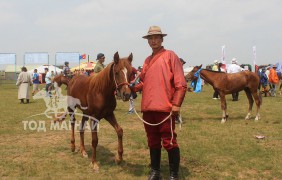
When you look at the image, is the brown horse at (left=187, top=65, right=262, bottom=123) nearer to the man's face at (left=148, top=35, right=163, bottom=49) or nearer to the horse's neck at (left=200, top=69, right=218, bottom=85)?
the horse's neck at (left=200, top=69, right=218, bottom=85)

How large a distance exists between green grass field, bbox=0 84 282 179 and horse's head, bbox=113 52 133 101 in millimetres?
1515

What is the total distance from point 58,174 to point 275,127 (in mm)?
6960

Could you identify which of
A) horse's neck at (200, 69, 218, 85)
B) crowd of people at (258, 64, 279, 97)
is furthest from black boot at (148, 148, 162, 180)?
crowd of people at (258, 64, 279, 97)

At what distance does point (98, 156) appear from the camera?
650 cm

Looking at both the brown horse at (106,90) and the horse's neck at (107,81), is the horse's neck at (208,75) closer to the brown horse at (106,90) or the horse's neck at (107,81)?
the brown horse at (106,90)

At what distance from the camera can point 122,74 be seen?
15.9 feet

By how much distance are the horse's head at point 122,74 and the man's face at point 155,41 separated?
1.61 feet

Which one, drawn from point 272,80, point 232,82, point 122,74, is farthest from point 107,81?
point 272,80

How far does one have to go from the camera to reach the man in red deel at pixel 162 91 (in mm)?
4480

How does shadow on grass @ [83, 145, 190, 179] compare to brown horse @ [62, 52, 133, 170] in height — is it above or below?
below

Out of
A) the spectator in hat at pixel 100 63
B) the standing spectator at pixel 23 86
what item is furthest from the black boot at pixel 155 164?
the standing spectator at pixel 23 86

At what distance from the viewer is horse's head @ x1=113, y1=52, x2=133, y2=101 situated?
4.73 meters

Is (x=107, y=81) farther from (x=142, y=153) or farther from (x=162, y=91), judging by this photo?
(x=142, y=153)

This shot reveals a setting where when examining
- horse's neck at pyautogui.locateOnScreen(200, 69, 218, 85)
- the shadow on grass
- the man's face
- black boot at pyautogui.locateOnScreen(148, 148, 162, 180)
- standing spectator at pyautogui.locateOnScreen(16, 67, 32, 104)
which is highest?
the man's face
